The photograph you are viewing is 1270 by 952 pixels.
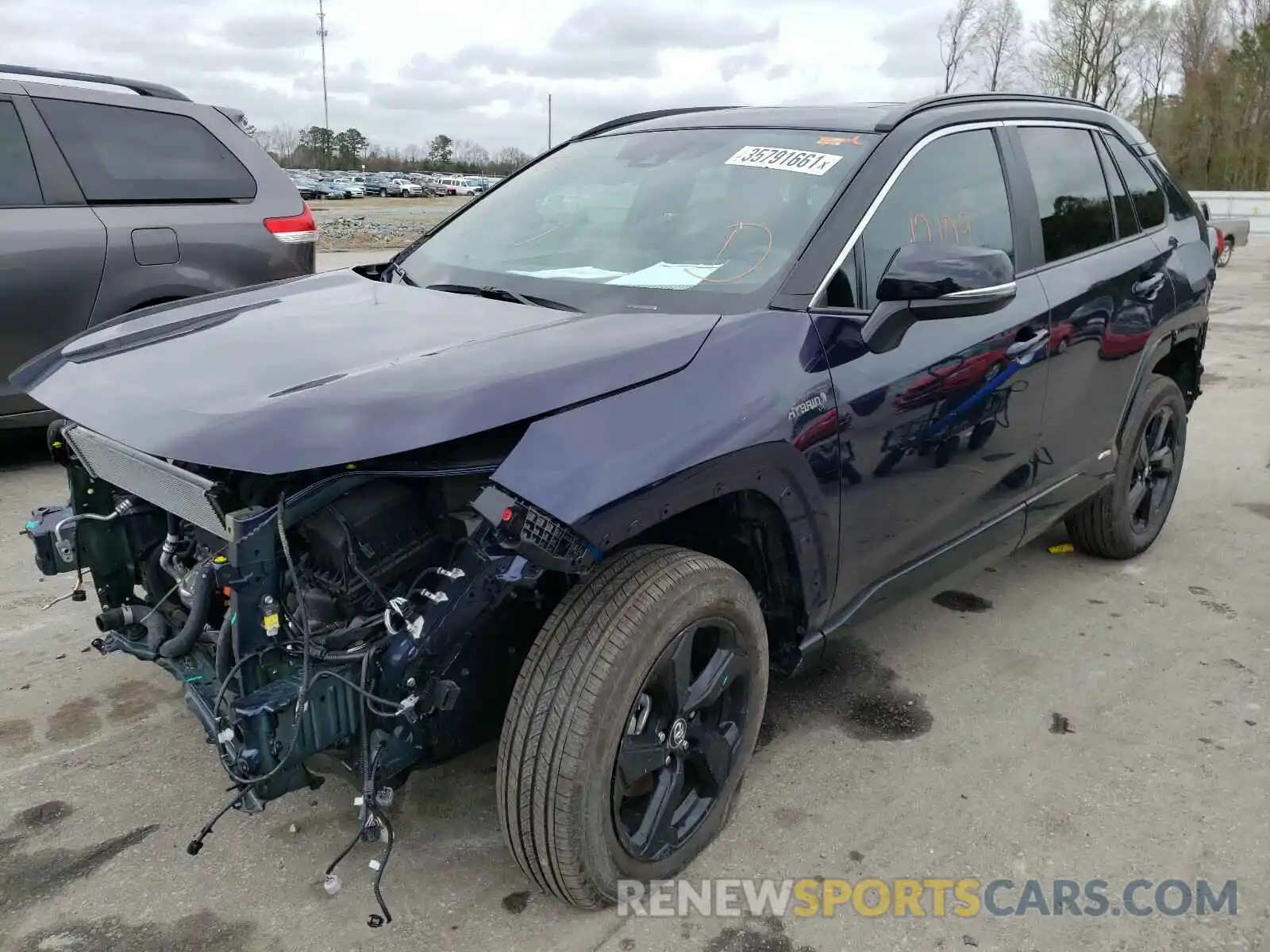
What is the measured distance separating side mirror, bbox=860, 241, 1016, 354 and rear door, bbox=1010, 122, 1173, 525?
0.92m

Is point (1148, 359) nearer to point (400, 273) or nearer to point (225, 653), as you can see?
point (400, 273)

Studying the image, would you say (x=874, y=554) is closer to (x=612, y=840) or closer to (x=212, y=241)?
(x=612, y=840)

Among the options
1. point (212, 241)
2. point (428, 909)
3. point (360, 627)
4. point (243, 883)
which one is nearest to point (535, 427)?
point (360, 627)

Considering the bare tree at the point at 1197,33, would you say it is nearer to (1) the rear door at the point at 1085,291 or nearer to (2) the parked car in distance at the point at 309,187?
(2) the parked car in distance at the point at 309,187

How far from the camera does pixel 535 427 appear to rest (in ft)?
6.48

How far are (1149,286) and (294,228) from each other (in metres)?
4.57

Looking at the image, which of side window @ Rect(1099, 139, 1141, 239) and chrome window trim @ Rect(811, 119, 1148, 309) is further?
side window @ Rect(1099, 139, 1141, 239)

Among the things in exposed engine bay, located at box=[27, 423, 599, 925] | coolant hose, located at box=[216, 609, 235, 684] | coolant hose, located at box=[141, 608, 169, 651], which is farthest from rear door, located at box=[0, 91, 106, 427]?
coolant hose, located at box=[216, 609, 235, 684]

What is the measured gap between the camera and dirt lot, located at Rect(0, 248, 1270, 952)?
7.47 feet

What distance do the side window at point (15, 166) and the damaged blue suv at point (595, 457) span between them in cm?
282

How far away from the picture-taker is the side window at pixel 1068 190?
11.3ft

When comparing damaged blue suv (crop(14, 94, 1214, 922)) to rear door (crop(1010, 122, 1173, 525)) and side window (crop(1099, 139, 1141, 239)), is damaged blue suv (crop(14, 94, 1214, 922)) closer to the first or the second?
rear door (crop(1010, 122, 1173, 525))

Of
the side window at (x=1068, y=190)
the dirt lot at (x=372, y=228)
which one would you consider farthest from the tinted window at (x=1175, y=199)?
the dirt lot at (x=372, y=228)

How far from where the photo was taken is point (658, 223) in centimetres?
297
